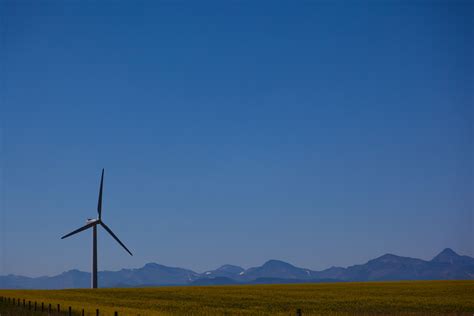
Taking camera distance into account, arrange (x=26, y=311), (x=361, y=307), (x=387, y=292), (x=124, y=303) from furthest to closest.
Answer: (x=387, y=292), (x=124, y=303), (x=361, y=307), (x=26, y=311)

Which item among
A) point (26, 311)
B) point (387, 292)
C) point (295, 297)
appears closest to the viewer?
point (26, 311)

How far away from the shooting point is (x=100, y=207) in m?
130

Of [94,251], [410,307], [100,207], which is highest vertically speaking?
[100,207]

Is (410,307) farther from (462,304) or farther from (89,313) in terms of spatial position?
(89,313)

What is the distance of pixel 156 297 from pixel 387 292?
29529 mm

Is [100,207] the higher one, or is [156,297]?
[100,207]

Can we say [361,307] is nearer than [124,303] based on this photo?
Yes

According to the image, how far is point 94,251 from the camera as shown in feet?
417

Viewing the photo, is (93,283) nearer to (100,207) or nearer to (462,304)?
(100,207)

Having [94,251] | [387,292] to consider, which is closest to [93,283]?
[94,251]

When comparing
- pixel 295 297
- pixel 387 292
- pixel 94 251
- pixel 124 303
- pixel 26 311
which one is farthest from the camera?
pixel 94 251

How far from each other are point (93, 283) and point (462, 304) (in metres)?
79.7

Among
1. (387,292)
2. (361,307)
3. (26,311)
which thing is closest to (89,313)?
(26,311)

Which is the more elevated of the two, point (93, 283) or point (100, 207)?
point (100, 207)
